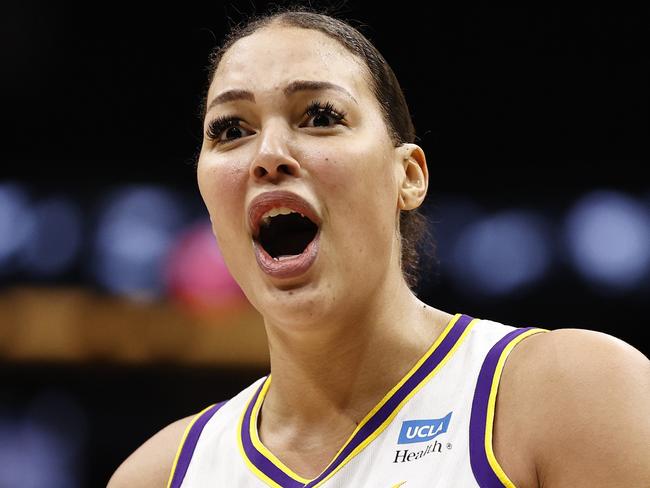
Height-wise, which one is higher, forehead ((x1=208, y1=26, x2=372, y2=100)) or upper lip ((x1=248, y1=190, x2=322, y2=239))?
forehead ((x1=208, y1=26, x2=372, y2=100))

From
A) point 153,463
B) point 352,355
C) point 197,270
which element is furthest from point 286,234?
point 197,270

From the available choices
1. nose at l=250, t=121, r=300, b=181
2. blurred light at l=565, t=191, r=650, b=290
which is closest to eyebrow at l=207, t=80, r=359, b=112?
nose at l=250, t=121, r=300, b=181

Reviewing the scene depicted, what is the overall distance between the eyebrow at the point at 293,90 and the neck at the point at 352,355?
49 cm

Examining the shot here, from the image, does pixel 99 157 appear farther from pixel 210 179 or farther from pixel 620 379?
pixel 620 379

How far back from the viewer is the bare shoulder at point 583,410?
172 cm

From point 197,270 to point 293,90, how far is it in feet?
11.4

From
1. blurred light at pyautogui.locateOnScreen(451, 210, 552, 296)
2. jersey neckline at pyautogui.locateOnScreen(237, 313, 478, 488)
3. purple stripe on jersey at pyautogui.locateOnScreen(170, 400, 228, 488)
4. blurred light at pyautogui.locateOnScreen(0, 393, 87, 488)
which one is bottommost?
blurred light at pyautogui.locateOnScreen(0, 393, 87, 488)

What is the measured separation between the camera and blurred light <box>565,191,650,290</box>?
16.7 ft

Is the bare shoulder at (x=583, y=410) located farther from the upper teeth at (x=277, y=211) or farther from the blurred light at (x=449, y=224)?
the blurred light at (x=449, y=224)

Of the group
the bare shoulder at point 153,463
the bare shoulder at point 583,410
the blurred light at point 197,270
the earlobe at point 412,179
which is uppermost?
the earlobe at point 412,179

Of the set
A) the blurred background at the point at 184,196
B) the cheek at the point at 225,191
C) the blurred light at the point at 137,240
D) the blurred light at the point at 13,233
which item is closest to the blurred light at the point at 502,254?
the blurred background at the point at 184,196

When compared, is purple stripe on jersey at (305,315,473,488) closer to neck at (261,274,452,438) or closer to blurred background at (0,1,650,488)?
neck at (261,274,452,438)

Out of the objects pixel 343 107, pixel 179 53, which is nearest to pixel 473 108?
pixel 179 53

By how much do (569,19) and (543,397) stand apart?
4.01m
